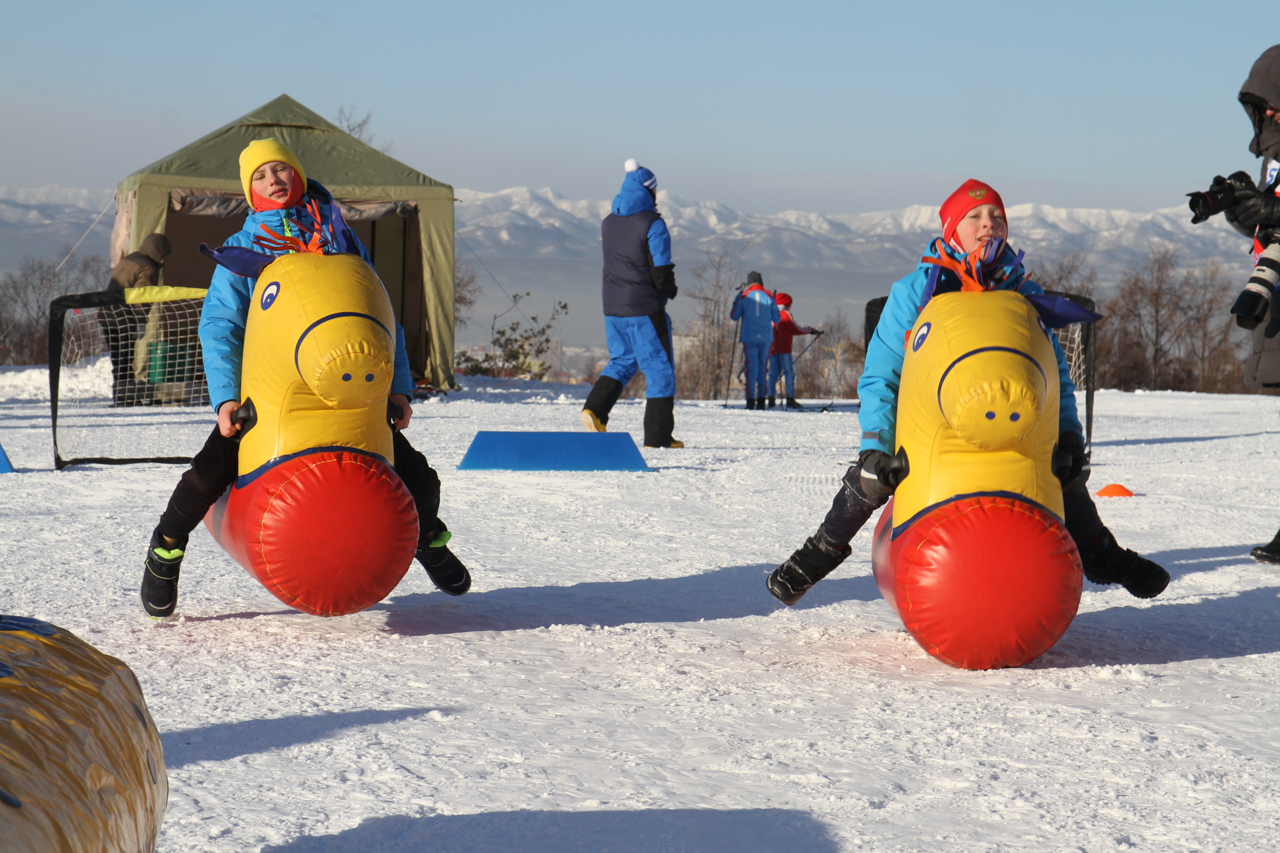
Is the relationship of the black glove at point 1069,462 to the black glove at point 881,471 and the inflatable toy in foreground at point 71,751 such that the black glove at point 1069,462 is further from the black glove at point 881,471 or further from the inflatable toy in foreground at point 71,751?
the inflatable toy in foreground at point 71,751

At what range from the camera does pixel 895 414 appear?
3.54m

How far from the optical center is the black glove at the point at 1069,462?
325 cm

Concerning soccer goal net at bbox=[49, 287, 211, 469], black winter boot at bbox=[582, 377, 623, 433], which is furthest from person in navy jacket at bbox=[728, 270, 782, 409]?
soccer goal net at bbox=[49, 287, 211, 469]

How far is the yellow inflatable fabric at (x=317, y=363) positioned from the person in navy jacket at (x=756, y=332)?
40.7 feet

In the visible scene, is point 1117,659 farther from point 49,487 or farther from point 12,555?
point 49,487

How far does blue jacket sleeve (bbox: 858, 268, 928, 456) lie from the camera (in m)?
3.51

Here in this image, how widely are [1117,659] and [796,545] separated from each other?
2.01 meters

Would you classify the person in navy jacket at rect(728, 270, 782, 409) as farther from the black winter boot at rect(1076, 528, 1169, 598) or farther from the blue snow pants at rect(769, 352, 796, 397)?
the black winter boot at rect(1076, 528, 1169, 598)

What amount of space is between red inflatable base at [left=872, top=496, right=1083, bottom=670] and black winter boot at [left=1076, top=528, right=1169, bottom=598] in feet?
2.09

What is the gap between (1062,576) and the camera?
3043mm

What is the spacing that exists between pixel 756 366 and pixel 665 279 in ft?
22.6

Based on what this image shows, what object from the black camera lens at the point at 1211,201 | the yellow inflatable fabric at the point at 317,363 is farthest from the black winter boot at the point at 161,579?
the black camera lens at the point at 1211,201

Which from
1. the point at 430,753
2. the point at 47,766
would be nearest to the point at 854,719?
the point at 430,753

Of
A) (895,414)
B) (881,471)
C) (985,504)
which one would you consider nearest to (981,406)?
(985,504)
